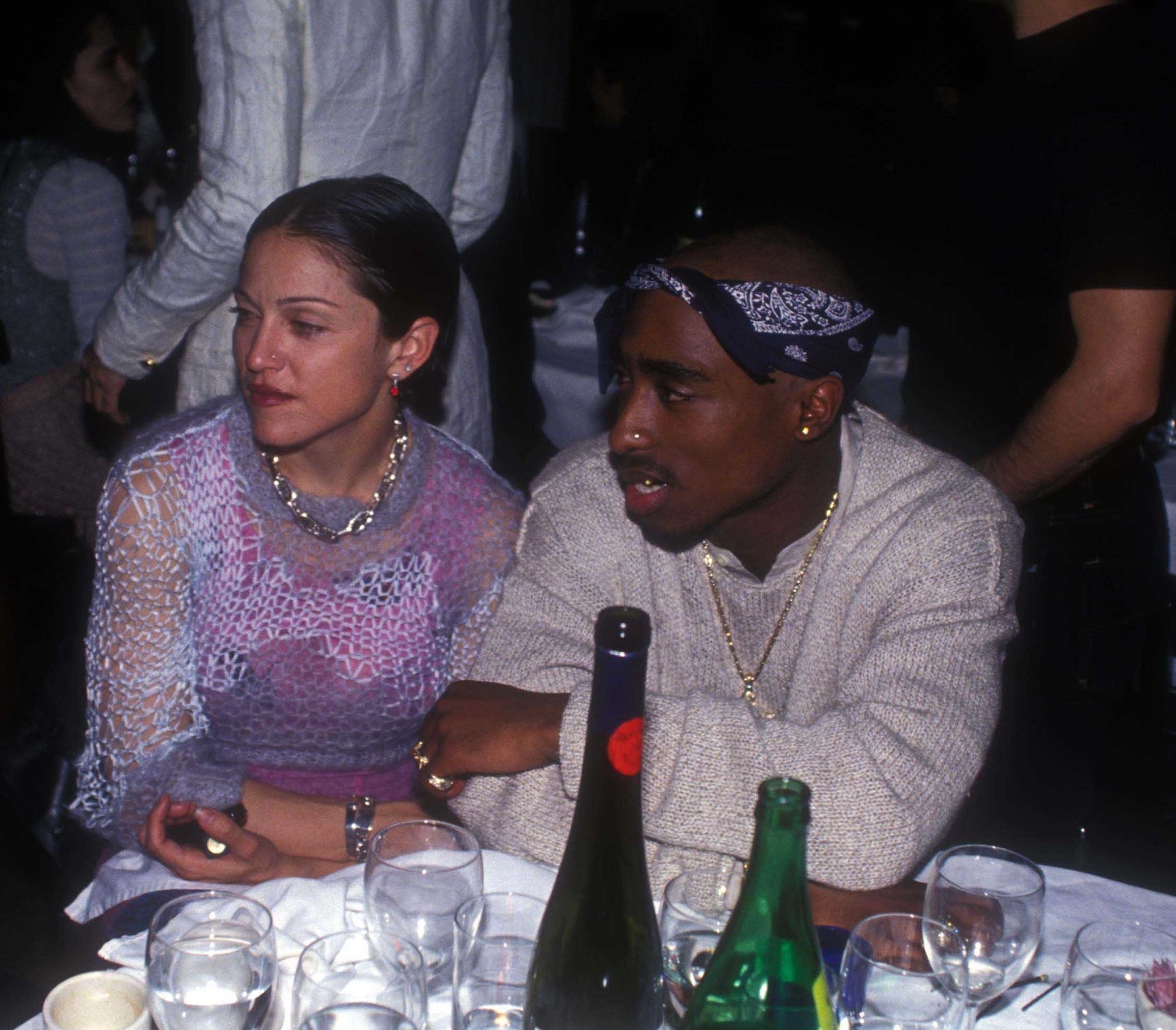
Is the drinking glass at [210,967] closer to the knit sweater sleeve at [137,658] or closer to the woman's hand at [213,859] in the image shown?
the woman's hand at [213,859]

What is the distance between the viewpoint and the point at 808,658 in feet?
5.97

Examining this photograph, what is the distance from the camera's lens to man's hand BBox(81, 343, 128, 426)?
257 cm

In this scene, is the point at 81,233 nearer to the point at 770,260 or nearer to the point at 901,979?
the point at 770,260

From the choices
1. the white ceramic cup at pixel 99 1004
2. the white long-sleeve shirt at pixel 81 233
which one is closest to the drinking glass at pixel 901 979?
the white ceramic cup at pixel 99 1004

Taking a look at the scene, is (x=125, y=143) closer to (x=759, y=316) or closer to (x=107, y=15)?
(x=107, y=15)

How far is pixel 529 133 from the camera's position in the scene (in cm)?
637

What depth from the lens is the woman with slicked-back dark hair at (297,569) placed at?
1.83 meters

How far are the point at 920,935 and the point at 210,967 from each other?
0.65 meters

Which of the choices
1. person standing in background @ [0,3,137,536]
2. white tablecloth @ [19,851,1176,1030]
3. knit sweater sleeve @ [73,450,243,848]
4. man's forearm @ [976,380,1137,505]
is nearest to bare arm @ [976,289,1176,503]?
man's forearm @ [976,380,1137,505]

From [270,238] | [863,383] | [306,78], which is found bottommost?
[863,383]

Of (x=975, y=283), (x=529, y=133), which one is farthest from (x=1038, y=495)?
(x=529, y=133)

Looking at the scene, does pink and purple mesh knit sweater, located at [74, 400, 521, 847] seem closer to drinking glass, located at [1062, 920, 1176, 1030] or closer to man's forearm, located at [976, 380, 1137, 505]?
man's forearm, located at [976, 380, 1137, 505]

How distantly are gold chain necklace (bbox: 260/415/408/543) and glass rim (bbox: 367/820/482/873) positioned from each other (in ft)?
2.66

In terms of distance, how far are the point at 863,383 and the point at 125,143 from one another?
2.46 m
